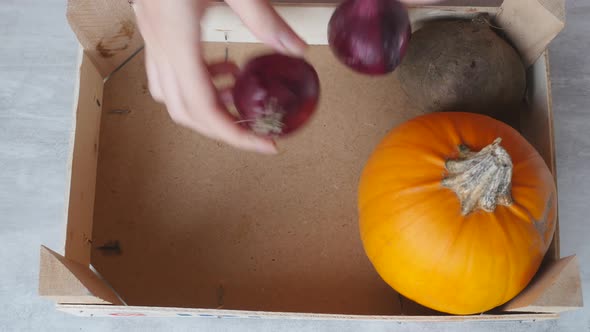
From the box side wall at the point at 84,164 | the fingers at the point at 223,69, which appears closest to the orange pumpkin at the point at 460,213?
the fingers at the point at 223,69

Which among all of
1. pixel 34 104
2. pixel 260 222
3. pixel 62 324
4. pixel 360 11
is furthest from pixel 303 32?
pixel 62 324

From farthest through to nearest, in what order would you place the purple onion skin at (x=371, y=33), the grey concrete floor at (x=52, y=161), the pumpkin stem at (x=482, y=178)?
the grey concrete floor at (x=52, y=161)
the purple onion skin at (x=371, y=33)
the pumpkin stem at (x=482, y=178)

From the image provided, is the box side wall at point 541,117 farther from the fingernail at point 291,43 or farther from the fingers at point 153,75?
the fingers at point 153,75

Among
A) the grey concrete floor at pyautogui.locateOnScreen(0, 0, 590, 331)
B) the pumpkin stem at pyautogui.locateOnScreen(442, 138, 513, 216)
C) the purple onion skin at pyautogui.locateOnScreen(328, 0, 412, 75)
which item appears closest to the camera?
the pumpkin stem at pyautogui.locateOnScreen(442, 138, 513, 216)

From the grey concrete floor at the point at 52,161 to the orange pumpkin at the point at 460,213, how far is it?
19 cm

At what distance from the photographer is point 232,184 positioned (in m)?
0.76

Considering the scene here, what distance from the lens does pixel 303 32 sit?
2.53ft

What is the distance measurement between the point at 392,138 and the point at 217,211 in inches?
9.9

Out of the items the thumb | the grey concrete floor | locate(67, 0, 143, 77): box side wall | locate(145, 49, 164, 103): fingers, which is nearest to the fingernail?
the thumb

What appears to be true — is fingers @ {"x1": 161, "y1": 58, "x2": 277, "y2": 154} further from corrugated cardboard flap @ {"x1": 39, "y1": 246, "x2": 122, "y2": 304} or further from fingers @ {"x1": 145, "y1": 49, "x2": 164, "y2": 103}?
corrugated cardboard flap @ {"x1": 39, "y1": 246, "x2": 122, "y2": 304}

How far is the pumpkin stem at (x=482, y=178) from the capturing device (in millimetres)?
528

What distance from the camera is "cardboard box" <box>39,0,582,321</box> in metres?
0.72

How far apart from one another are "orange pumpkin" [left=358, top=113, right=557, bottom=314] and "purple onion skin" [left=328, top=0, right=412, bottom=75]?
3.7 inches

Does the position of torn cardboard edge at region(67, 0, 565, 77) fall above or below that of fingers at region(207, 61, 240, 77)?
above
